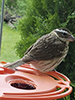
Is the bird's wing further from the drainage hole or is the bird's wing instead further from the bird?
the drainage hole

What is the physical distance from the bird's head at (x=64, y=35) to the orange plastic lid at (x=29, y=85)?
0.26 meters

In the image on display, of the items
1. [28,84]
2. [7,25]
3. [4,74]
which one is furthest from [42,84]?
[7,25]

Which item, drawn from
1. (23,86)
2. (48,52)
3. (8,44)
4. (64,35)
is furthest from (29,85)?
(8,44)

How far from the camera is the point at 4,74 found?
1093mm

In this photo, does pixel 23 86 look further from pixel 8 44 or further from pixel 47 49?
pixel 8 44

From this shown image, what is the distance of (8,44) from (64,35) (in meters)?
3.17

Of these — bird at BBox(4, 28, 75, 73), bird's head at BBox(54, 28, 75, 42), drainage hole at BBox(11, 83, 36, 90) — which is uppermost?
bird's head at BBox(54, 28, 75, 42)

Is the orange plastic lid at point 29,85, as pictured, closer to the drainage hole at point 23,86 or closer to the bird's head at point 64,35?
the drainage hole at point 23,86

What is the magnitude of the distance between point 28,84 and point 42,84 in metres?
0.10

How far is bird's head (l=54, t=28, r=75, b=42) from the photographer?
131 cm

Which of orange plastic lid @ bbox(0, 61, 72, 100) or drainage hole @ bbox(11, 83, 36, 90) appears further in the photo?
drainage hole @ bbox(11, 83, 36, 90)

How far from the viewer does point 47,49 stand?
1.29 metres

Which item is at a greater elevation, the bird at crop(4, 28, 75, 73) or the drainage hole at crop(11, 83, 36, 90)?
the bird at crop(4, 28, 75, 73)

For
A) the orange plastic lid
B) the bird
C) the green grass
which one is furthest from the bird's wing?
the green grass
